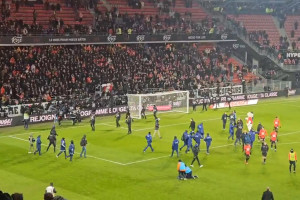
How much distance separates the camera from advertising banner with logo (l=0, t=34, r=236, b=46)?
4781cm

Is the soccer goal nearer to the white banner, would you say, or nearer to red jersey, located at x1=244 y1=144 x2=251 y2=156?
the white banner

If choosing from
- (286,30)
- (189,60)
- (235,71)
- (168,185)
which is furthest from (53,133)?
(286,30)

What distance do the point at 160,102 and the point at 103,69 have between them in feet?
24.6

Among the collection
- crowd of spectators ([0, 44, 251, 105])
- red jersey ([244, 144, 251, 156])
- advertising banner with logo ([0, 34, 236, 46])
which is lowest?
red jersey ([244, 144, 251, 156])

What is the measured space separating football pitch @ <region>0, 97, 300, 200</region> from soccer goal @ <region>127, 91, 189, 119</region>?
4.75 meters

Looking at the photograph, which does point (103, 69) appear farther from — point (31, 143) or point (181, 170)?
point (181, 170)

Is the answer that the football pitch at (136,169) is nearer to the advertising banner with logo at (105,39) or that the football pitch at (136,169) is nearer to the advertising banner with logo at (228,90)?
the advertising banner with logo at (105,39)

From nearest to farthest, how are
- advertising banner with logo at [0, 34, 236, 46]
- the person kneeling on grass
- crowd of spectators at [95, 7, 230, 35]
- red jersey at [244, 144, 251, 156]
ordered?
the person kneeling on grass < red jersey at [244, 144, 251, 156] < advertising banner with logo at [0, 34, 236, 46] < crowd of spectators at [95, 7, 230, 35]

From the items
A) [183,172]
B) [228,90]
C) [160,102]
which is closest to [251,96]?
[228,90]

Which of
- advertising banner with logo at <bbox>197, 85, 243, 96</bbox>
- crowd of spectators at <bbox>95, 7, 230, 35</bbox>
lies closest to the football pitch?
advertising banner with logo at <bbox>197, 85, 243, 96</bbox>

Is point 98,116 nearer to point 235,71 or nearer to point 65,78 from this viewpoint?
point 65,78

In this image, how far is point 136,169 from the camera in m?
29.8

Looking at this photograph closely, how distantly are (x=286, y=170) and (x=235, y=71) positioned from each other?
126 ft

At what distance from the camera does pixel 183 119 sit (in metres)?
47.9
